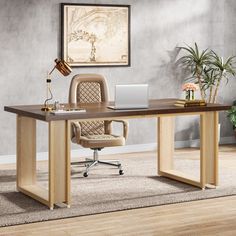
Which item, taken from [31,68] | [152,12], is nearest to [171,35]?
[152,12]

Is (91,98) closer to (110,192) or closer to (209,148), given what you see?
(110,192)

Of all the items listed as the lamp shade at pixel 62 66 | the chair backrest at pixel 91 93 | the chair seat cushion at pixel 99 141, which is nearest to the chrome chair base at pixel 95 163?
the chair backrest at pixel 91 93

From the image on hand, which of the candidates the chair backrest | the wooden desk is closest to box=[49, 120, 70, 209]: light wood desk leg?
the wooden desk

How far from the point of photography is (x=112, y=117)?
227 inches

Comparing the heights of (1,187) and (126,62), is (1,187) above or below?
below

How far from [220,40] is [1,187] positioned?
4259 mm

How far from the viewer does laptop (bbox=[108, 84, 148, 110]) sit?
19.5 ft

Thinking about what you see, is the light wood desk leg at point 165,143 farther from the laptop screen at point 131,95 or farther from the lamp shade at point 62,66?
the lamp shade at point 62,66

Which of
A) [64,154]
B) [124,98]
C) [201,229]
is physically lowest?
[201,229]

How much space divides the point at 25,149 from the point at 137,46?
2990mm

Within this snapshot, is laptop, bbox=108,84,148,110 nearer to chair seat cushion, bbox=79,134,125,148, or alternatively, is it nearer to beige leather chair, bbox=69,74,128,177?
chair seat cushion, bbox=79,134,125,148

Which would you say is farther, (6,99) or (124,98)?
(6,99)

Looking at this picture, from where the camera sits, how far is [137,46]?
8.62 meters

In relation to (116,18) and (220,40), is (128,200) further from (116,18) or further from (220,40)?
(220,40)
